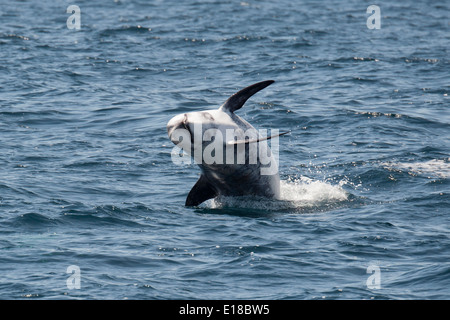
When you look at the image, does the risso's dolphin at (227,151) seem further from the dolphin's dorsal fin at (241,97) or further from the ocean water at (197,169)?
the ocean water at (197,169)

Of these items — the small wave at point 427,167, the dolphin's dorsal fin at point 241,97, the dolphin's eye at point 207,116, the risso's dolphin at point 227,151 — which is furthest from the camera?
the small wave at point 427,167

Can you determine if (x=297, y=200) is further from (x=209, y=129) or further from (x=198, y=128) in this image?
(x=198, y=128)

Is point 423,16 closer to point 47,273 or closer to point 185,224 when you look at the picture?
point 185,224

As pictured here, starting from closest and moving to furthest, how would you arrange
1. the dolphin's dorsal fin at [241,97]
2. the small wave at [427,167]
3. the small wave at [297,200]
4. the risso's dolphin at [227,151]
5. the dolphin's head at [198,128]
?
the dolphin's head at [198,128], the risso's dolphin at [227,151], the dolphin's dorsal fin at [241,97], the small wave at [297,200], the small wave at [427,167]

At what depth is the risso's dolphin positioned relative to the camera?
15680 millimetres

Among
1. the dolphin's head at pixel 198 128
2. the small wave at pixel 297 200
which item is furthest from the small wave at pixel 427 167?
the dolphin's head at pixel 198 128

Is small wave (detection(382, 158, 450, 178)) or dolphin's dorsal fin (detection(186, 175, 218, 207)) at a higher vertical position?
dolphin's dorsal fin (detection(186, 175, 218, 207))

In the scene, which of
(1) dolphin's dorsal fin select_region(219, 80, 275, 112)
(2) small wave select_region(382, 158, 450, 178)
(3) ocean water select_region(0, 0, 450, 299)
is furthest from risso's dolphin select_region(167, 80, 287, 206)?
(2) small wave select_region(382, 158, 450, 178)

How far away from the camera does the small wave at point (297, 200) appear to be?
17.6 metres

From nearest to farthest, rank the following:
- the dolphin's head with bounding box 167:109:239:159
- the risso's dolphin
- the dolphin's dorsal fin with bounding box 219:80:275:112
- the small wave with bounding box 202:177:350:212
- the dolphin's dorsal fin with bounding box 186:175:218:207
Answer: the dolphin's head with bounding box 167:109:239:159 < the risso's dolphin < the dolphin's dorsal fin with bounding box 219:80:275:112 < the dolphin's dorsal fin with bounding box 186:175:218:207 < the small wave with bounding box 202:177:350:212

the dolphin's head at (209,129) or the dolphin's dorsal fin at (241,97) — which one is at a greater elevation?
the dolphin's dorsal fin at (241,97)

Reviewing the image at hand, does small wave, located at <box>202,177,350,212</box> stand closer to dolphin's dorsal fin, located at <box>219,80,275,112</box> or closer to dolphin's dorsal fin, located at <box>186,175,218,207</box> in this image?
dolphin's dorsal fin, located at <box>186,175,218,207</box>

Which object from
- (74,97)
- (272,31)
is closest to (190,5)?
(272,31)

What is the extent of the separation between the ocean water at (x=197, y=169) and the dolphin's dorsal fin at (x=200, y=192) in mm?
339
